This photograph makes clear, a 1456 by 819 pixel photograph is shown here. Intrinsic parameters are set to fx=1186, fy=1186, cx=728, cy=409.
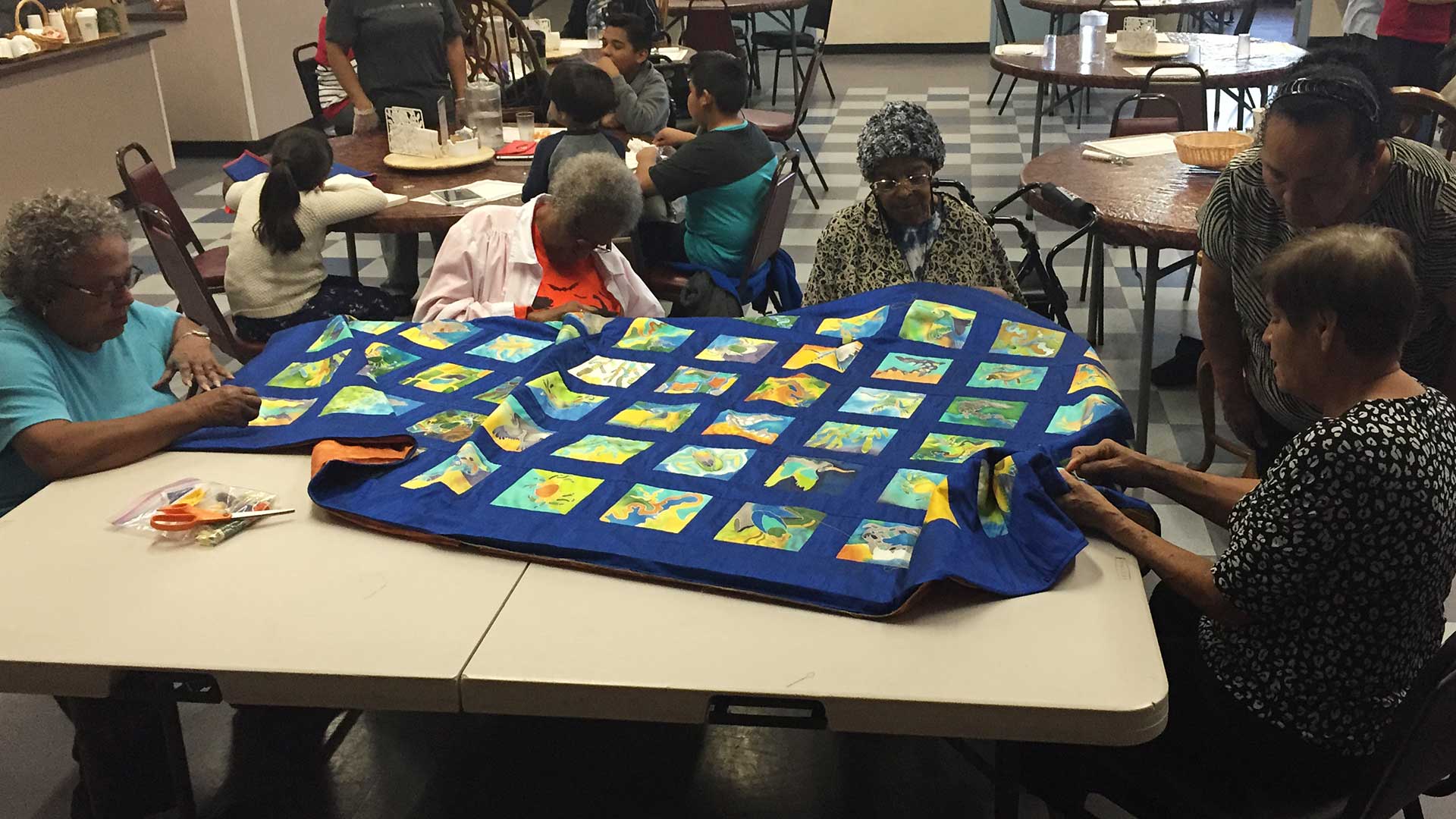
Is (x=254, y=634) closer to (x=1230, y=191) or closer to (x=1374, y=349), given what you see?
(x=1374, y=349)

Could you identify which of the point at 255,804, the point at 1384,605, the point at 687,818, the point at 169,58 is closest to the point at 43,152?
the point at 169,58

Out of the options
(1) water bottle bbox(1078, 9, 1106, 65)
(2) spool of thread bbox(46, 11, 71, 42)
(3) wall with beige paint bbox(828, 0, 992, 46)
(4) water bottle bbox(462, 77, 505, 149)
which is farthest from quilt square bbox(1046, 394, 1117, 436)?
(3) wall with beige paint bbox(828, 0, 992, 46)

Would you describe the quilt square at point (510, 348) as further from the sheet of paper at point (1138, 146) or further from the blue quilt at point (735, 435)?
the sheet of paper at point (1138, 146)

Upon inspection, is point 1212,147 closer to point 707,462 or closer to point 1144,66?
point 1144,66

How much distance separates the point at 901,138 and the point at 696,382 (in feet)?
2.93

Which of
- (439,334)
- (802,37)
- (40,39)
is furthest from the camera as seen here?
(802,37)

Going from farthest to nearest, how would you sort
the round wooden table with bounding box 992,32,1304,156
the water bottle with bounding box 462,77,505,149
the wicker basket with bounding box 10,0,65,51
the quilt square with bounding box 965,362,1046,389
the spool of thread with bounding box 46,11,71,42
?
the spool of thread with bounding box 46,11,71,42, the wicker basket with bounding box 10,0,65,51, the round wooden table with bounding box 992,32,1304,156, the water bottle with bounding box 462,77,505,149, the quilt square with bounding box 965,362,1046,389

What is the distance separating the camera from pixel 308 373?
237 cm

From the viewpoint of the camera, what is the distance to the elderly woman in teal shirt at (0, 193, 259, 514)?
203 cm

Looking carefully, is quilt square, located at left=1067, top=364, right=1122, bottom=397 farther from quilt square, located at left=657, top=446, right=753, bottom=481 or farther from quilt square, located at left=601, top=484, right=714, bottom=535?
quilt square, located at left=601, top=484, right=714, bottom=535

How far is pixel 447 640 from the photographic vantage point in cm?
157

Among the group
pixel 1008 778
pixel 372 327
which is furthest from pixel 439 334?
pixel 1008 778

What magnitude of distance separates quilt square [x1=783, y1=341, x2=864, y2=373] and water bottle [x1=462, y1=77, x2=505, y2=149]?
2271 millimetres

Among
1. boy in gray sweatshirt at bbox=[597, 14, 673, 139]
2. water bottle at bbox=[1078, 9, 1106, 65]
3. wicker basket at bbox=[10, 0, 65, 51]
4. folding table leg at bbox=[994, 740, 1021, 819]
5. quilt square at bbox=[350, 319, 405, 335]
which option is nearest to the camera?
folding table leg at bbox=[994, 740, 1021, 819]
